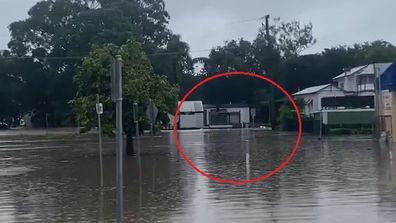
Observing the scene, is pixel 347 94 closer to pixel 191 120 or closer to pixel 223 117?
pixel 223 117

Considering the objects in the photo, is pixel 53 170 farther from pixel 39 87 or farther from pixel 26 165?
pixel 39 87

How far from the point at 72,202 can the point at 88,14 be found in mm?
65720

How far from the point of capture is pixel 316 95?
75188mm

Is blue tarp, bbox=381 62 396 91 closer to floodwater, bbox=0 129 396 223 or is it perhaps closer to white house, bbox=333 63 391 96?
floodwater, bbox=0 129 396 223

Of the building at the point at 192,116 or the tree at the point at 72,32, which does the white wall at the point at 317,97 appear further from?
the tree at the point at 72,32

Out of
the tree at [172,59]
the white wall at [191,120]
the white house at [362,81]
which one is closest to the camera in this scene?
the tree at [172,59]

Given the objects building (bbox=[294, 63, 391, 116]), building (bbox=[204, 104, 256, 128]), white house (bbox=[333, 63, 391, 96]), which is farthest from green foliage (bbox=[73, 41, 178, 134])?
building (bbox=[204, 104, 256, 128])

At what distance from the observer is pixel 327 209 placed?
12852 mm

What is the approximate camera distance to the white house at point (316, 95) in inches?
2936

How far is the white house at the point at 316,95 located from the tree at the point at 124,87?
1734 inches

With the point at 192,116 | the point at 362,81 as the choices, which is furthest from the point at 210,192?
the point at 362,81

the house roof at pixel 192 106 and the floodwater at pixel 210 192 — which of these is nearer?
the floodwater at pixel 210 192

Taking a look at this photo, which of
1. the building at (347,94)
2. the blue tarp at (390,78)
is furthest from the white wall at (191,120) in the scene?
the blue tarp at (390,78)

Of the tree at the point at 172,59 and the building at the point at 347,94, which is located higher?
the tree at the point at 172,59
